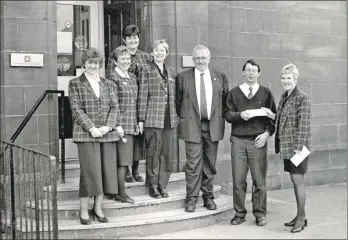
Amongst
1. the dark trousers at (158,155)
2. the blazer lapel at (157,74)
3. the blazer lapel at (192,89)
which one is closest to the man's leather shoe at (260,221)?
the dark trousers at (158,155)

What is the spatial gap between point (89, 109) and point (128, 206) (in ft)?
4.04

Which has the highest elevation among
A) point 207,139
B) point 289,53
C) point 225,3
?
point 225,3

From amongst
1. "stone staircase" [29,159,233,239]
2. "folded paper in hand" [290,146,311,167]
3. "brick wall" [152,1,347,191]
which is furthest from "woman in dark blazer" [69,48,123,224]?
"brick wall" [152,1,347,191]

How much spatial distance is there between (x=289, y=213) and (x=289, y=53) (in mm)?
3149

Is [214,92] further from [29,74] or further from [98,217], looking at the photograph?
[29,74]

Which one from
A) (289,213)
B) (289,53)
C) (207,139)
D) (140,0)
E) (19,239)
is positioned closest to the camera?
(19,239)

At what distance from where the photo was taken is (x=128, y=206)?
6.29 m

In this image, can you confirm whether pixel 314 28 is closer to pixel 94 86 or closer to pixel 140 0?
pixel 140 0

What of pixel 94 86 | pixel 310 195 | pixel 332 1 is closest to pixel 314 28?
pixel 332 1

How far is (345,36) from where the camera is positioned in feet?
32.0

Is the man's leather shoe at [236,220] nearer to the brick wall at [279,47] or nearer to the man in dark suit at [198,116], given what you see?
the man in dark suit at [198,116]

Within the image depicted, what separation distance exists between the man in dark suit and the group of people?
1 cm

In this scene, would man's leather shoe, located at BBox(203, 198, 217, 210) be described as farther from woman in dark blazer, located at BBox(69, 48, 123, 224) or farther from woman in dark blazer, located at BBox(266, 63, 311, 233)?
woman in dark blazer, located at BBox(69, 48, 123, 224)

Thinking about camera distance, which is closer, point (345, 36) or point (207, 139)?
point (207, 139)
